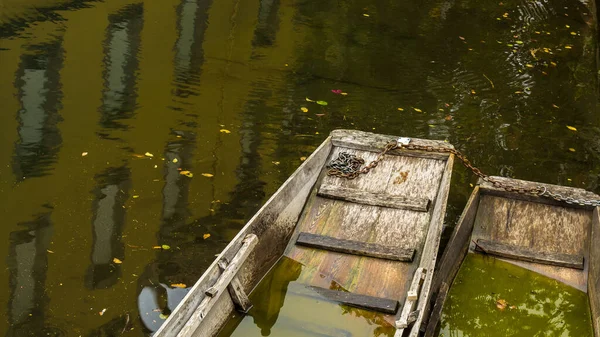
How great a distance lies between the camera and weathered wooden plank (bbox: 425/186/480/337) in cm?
655

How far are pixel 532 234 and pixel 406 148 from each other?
1.63 meters

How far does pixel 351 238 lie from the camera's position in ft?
24.3

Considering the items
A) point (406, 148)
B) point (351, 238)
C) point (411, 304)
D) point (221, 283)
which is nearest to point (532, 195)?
point (406, 148)

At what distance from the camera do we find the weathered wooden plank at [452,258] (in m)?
6.55

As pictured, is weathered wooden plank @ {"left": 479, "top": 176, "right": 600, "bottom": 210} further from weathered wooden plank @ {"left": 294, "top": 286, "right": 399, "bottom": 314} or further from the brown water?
weathered wooden plank @ {"left": 294, "top": 286, "right": 399, "bottom": 314}

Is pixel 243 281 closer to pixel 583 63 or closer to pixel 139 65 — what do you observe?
pixel 139 65

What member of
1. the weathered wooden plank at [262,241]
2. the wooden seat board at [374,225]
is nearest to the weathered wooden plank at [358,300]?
the wooden seat board at [374,225]

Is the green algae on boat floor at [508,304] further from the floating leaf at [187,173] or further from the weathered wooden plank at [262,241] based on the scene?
the floating leaf at [187,173]

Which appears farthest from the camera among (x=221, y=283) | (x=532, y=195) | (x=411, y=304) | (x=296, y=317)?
(x=532, y=195)

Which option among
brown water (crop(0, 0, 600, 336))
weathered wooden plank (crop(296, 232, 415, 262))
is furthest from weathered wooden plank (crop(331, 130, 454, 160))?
weathered wooden plank (crop(296, 232, 415, 262))

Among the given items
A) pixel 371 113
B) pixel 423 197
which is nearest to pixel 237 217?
pixel 423 197

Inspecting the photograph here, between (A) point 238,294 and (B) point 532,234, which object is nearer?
(A) point 238,294

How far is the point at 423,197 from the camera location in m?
7.84

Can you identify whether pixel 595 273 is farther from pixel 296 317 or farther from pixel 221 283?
pixel 221 283
